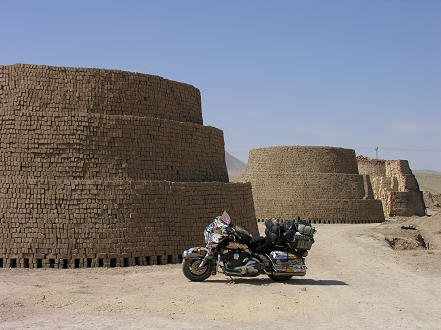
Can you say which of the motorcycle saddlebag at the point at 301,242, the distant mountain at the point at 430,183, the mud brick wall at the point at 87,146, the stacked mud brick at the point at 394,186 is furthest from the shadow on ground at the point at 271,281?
the distant mountain at the point at 430,183

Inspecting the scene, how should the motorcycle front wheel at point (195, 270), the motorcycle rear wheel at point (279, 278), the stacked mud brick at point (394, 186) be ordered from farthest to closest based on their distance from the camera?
1. the stacked mud brick at point (394, 186)
2. the motorcycle rear wheel at point (279, 278)
3. the motorcycle front wheel at point (195, 270)

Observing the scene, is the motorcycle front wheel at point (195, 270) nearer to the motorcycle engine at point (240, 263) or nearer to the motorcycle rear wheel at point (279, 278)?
the motorcycle engine at point (240, 263)

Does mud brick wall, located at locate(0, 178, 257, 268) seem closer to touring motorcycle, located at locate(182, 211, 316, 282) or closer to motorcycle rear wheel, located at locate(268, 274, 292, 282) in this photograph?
touring motorcycle, located at locate(182, 211, 316, 282)

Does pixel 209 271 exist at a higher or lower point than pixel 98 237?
lower

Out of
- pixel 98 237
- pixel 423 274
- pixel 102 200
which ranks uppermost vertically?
pixel 102 200

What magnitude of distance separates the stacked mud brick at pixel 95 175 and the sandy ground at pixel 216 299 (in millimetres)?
553

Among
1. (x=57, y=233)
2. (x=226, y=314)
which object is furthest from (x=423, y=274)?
(x=57, y=233)

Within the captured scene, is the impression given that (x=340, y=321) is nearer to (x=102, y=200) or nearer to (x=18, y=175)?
(x=102, y=200)

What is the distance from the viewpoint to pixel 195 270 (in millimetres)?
9750

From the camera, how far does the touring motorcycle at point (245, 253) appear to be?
9.71 meters

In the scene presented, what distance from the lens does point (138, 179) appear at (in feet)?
39.3

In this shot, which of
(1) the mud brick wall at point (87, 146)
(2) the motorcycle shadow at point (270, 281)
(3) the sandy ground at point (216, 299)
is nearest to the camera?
(3) the sandy ground at point (216, 299)

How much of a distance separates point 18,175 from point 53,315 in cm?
496

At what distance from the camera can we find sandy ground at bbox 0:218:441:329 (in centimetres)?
704
